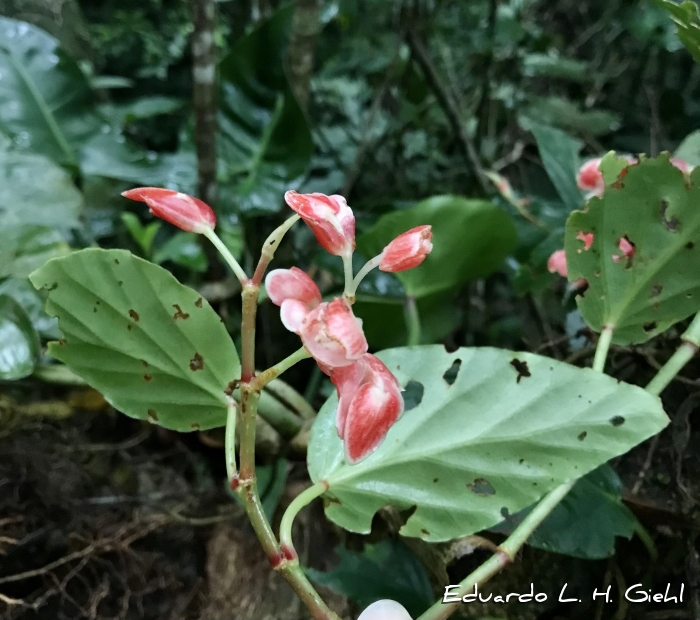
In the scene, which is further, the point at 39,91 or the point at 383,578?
the point at 39,91

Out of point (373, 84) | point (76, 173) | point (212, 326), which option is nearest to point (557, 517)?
point (212, 326)

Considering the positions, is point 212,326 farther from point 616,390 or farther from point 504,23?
point 504,23

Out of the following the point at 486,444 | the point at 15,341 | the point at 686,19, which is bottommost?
the point at 15,341

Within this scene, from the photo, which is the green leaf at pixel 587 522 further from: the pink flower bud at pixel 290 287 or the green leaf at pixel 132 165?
the green leaf at pixel 132 165

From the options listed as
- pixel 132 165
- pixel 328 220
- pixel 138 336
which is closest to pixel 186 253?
pixel 132 165

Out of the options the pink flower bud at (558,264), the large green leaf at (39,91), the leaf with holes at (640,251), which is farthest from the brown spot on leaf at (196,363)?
the large green leaf at (39,91)

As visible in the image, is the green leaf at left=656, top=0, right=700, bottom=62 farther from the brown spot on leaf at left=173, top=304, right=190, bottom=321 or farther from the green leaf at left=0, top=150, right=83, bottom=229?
the green leaf at left=0, top=150, right=83, bottom=229

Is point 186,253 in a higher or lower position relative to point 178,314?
lower

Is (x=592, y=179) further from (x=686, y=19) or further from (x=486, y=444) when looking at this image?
(x=486, y=444)
